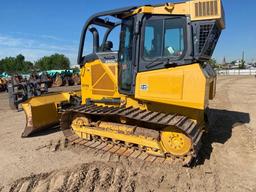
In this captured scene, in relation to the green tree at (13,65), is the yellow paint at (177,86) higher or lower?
lower

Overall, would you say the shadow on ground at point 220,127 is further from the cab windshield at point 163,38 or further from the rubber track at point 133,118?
the cab windshield at point 163,38

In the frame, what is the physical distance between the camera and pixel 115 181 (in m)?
4.65

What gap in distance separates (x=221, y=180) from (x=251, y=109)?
25.6 feet

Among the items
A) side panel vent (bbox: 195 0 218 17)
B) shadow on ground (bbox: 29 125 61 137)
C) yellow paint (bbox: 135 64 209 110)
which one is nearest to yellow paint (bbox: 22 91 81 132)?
shadow on ground (bbox: 29 125 61 137)

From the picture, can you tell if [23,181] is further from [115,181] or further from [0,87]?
[0,87]

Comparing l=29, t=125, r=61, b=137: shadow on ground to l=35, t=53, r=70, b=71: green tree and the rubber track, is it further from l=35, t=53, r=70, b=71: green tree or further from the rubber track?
l=35, t=53, r=70, b=71: green tree

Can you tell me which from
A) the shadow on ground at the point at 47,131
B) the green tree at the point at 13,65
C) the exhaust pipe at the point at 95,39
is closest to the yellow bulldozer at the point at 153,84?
the exhaust pipe at the point at 95,39

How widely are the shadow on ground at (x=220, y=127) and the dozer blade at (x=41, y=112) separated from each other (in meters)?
4.25

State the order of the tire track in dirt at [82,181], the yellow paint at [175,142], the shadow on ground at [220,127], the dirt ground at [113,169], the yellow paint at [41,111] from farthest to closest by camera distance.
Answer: the yellow paint at [41,111] < the shadow on ground at [220,127] < the yellow paint at [175,142] < the dirt ground at [113,169] < the tire track in dirt at [82,181]

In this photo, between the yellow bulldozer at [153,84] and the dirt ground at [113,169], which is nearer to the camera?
the dirt ground at [113,169]

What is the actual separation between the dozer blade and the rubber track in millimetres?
1105

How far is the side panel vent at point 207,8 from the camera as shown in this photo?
202 inches

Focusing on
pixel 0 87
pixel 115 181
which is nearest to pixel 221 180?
pixel 115 181

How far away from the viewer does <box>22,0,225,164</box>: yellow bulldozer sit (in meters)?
5.16
